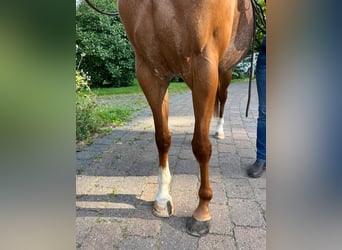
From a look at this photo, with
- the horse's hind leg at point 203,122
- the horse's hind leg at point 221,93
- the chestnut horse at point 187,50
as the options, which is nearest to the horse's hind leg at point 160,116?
the chestnut horse at point 187,50

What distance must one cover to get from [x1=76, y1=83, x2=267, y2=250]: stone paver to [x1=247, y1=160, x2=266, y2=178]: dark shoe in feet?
0.16

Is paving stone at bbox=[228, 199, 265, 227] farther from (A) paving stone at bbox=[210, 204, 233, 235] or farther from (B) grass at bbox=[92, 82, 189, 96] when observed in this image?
(B) grass at bbox=[92, 82, 189, 96]

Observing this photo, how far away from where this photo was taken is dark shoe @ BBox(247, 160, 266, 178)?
2.47 m

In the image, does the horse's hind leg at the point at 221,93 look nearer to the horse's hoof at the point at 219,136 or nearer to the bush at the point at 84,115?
the horse's hoof at the point at 219,136

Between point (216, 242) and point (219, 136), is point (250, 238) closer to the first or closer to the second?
point (216, 242)

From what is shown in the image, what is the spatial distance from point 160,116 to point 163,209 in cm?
60

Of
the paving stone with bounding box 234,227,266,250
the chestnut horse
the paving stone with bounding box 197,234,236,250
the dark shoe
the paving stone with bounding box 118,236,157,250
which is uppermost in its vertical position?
the chestnut horse

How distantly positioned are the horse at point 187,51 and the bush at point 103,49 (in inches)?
319

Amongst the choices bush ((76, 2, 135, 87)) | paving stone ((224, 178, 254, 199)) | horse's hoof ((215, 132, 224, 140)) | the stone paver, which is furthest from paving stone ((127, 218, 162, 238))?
bush ((76, 2, 135, 87))

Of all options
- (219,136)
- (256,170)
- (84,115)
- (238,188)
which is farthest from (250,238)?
(84,115)

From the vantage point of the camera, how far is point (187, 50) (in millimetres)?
1482
